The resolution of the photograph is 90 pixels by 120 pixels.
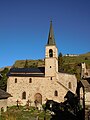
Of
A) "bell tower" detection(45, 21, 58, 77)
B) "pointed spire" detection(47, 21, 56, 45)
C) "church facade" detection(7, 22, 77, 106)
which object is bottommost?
"church facade" detection(7, 22, 77, 106)

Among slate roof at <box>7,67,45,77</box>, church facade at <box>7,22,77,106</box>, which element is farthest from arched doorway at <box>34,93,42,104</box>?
slate roof at <box>7,67,45,77</box>

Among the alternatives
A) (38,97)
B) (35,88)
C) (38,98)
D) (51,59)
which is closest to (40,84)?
(35,88)

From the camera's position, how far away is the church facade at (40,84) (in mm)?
44406

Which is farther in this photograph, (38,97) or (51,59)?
(51,59)

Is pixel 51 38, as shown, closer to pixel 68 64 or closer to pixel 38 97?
pixel 38 97

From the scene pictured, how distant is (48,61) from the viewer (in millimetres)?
45688

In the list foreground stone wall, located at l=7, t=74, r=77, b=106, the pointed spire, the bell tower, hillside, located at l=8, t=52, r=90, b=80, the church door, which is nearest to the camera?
foreground stone wall, located at l=7, t=74, r=77, b=106

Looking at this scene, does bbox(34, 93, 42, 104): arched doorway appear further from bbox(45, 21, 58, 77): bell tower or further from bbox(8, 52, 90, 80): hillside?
bbox(8, 52, 90, 80): hillside

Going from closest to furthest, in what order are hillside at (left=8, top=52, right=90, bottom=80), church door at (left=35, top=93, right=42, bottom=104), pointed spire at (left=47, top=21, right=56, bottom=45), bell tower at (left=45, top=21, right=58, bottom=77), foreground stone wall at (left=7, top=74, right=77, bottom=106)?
foreground stone wall at (left=7, top=74, right=77, bottom=106), church door at (left=35, top=93, right=42, bottom=104), bell tower at (left=45, top=21, right=58, bottom=77), pointed spire at (left=47, top=21, right=56, bottom=45), hillside at (left=8, top=52, right=90, bottom=80)

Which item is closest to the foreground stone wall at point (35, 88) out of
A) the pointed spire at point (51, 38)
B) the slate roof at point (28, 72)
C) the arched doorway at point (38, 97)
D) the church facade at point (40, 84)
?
the church facade at point (40, 84)

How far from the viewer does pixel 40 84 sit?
45.1 meters

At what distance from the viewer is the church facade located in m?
44.4

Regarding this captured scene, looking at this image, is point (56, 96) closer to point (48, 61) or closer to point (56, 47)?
point (48, 61)

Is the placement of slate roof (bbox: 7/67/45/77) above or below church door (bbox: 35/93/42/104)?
above
